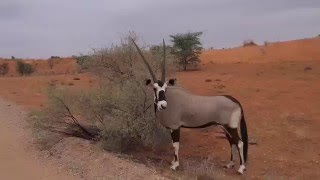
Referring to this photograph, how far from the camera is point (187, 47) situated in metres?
30.8

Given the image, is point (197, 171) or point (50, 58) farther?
point (50, 58)

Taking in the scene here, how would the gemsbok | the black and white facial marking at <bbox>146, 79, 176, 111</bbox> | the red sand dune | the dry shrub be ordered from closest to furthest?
the black and white facial marking at <bbox>146, 79, 176, 111</bbox>
the gemsbok
the dry shrub
the red sand dune

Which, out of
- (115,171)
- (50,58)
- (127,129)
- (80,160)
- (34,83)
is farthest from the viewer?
(50,58)

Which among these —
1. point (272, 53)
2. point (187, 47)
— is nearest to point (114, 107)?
point (187, 47)

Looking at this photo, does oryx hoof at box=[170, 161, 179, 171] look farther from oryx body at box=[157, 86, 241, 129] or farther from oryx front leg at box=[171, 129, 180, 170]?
oryx body at box=[157, 86, 241, 129]

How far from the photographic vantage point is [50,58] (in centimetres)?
5959

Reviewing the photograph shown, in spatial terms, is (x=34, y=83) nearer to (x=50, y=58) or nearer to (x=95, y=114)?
(x=95, y=114)

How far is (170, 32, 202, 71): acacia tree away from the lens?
1195 inches

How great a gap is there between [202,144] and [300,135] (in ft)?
8.73

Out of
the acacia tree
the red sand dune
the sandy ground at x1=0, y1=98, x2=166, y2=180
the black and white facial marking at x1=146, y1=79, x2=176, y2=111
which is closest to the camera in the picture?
the sandy ground at x1=0, y1=98, x2=166, y2=180

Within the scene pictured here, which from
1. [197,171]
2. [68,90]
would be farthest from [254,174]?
[68,90]

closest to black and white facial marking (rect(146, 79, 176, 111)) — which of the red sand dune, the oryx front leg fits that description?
the oryx front leg

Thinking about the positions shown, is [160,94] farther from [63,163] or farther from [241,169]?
[63,163]

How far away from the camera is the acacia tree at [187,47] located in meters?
30.4
